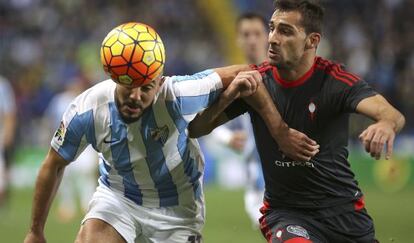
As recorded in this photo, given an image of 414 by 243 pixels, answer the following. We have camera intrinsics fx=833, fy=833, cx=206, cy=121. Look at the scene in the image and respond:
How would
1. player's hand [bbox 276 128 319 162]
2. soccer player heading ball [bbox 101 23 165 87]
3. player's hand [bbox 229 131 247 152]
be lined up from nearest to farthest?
soccer player heading ball [bbox 101 23 165 87] < player's hand [bbox 276 128 319 162] < player's hand [bbox 229 131 247 152]

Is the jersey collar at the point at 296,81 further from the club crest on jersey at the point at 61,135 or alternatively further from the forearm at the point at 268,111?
the club crest on jersey at the point at 61,135

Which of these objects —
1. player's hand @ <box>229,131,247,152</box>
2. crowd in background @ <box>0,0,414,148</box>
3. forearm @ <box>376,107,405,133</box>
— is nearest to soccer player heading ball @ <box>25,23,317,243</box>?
forearm @ <box>376,107,405,133</box>

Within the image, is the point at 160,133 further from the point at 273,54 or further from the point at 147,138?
the point at 273,54

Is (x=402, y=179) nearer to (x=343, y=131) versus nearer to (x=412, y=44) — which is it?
(x=412, y=44)

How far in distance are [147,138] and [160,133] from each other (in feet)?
0.32

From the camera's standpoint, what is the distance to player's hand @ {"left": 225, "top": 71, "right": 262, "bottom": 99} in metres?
5.49

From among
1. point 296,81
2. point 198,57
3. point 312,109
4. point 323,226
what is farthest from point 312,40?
point 198,57

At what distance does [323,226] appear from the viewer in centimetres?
559

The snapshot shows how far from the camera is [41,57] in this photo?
2241 cm

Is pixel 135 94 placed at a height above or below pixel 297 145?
above

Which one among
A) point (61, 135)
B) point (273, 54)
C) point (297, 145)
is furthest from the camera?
point (61, 135)

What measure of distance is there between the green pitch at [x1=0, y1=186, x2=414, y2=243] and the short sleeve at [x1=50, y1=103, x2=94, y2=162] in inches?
175

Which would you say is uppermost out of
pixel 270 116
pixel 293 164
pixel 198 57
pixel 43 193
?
pixel 270 116

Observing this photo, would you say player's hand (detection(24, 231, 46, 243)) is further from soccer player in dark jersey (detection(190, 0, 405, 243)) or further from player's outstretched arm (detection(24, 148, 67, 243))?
soccer player in dark jersey (detection(190, 0, 405, 243))
